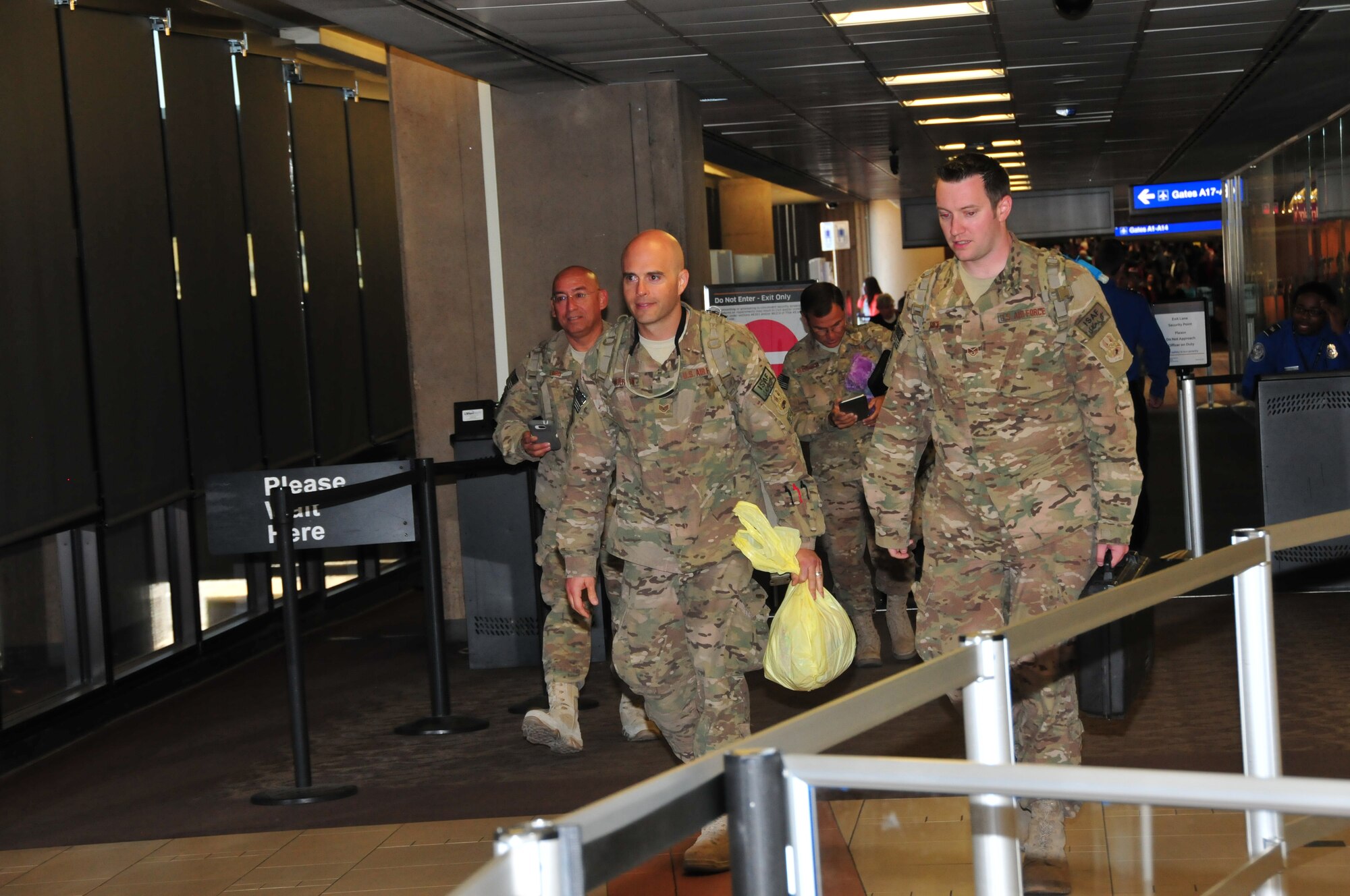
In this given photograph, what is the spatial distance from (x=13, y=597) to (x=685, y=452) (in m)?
4.04

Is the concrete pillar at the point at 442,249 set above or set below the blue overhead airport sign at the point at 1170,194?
below

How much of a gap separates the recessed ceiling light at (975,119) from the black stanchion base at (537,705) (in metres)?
7.01

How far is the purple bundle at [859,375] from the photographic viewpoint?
7145 mm

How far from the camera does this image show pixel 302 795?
5.72 metres

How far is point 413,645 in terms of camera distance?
9148 millimetres

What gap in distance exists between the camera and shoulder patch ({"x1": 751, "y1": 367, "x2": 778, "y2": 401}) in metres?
4.46

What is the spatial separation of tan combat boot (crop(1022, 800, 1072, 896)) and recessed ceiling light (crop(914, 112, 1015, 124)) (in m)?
9.25

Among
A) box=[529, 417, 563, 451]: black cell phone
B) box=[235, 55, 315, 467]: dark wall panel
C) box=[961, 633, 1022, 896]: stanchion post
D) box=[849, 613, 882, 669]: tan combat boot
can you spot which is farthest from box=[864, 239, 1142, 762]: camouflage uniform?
box=[235, 55, 315, 467]: dark wall panel

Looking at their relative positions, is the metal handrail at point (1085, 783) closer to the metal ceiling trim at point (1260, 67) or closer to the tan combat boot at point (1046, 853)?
the tan combat boot at point (1046, 853)

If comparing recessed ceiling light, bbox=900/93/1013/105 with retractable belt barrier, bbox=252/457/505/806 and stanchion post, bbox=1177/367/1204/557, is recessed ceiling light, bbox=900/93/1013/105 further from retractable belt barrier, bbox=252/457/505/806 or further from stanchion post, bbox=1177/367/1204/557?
retractable belt barrier, bbox=252/457/505/806

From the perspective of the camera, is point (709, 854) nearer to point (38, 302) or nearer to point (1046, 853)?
point (1046, 853)

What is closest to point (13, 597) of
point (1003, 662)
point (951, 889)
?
point (951, 889)

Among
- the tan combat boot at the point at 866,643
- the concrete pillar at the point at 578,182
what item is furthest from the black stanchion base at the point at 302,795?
the concrete pillar at the point at 578,182

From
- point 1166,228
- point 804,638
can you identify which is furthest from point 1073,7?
point 1166,228
